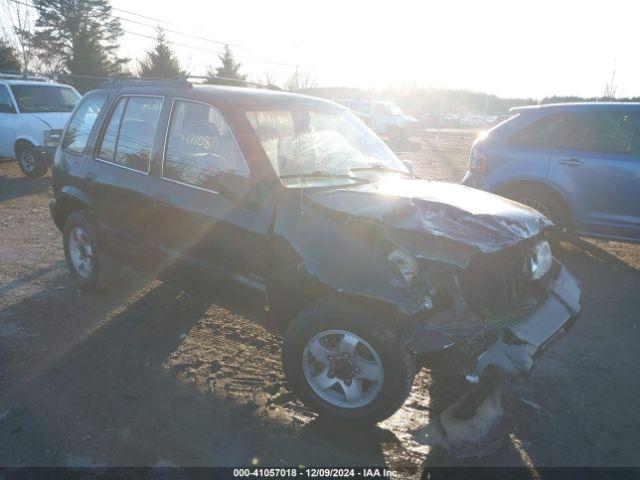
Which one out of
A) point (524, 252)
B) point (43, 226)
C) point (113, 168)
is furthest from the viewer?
point (43, 226)

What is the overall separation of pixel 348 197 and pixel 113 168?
7.76 feet

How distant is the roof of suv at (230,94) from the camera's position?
377cm

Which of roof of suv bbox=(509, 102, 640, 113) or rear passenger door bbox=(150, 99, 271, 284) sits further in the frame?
roof of suv bbox=(509, 102, 640, 113)

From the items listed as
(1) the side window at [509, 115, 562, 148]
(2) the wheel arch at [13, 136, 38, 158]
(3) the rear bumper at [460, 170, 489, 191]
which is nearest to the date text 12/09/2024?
(3) the rear bumper at [460, 170, 489, 191]

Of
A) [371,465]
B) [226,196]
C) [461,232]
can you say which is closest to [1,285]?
[226,196]

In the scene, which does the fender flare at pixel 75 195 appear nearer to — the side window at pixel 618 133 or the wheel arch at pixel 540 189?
the wheel arch at pixel 540 189

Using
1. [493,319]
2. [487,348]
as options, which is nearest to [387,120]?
[493,319]

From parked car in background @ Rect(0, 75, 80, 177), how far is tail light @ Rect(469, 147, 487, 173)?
29.7 feet

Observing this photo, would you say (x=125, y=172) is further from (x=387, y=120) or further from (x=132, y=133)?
(x=387, y=120)

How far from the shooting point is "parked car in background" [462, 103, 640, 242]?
5746 mm

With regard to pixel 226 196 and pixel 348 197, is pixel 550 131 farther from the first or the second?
pixel 226 196

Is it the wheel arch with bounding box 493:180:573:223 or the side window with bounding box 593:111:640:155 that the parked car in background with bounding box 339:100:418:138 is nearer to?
the wheel arch with bounding box 493:180:573:223

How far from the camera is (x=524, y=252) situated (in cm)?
310

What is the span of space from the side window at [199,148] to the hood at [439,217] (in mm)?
727
